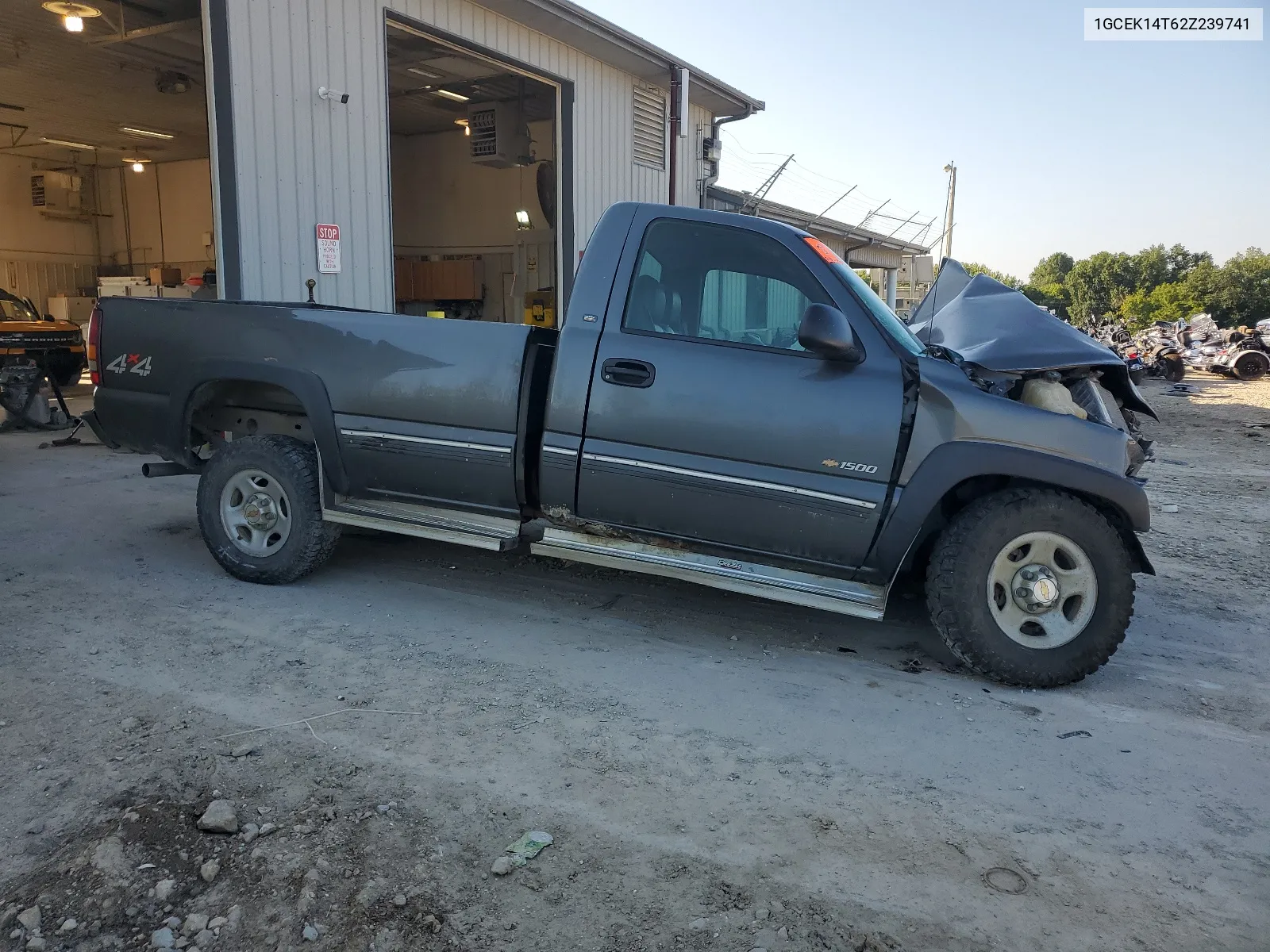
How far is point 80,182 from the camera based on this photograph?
22.0 meters

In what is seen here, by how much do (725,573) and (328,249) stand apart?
20.1ft

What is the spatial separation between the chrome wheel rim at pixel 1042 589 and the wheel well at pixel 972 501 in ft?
0.83

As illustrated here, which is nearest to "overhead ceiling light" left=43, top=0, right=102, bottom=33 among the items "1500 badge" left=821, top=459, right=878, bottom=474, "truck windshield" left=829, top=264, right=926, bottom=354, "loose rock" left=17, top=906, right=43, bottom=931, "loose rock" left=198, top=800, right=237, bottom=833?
"truck windshield" left=829, top=264, right=926, bottom=354

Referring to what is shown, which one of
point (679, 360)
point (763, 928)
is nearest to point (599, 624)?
point (679, 360)

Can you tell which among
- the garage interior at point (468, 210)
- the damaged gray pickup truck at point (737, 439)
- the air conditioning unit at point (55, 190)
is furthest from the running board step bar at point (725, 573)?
the air conditioning unit at point (55, 190)

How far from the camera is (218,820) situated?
2.79 m

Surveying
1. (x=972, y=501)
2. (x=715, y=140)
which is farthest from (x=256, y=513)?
(x=715, y=140)

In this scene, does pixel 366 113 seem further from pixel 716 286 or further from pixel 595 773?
pixel 595 773

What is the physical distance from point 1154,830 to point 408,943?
2350 mm

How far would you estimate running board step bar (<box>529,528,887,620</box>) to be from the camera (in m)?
4.12

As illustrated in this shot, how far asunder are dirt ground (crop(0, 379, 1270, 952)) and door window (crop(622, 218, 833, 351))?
153cm

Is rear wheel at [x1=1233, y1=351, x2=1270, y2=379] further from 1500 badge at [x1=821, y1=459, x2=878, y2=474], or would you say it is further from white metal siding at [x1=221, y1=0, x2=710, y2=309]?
1500 badge at [x1=821, y1=459, x2=878, y2=474]

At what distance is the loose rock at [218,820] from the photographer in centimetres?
277

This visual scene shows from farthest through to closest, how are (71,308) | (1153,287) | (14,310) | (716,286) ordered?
(1153,287)
(71,308)
(14,310)
(716,286)
